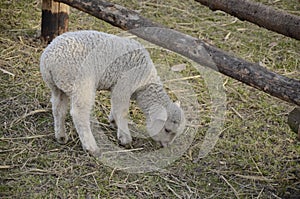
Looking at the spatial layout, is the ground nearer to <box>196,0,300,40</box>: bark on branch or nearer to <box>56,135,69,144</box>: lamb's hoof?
<box>56,135,69,144</box>: lamb's hoof

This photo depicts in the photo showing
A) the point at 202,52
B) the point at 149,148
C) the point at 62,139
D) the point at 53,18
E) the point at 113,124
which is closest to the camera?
the point at 202,52

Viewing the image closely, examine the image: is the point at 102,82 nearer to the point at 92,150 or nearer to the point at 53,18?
the point at 92,150

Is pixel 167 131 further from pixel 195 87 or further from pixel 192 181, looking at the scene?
pixel 195 87

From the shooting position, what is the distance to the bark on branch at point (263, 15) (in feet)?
12.1

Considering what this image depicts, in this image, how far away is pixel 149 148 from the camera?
416cm

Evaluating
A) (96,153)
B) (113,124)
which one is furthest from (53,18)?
(96,153)

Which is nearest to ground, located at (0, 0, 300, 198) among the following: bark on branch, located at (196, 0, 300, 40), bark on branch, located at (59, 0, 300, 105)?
bark on branch, located at (59, 0, 300, 105)

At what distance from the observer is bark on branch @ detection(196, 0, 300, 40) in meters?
3.70

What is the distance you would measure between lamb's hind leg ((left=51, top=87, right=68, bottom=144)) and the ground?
2.7 inches

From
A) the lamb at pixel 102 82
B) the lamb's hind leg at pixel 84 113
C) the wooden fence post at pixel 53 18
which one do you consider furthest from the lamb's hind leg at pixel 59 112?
the wooden fence post at pixel 53 18

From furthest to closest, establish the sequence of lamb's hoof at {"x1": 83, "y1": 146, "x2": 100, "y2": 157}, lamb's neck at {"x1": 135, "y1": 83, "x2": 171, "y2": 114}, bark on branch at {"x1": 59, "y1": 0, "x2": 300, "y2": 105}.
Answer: lamb's neck at {"x1": 135, "y1": 83, "x2": 171, "y2": 114}, lamb's hoof at {"x1": 83, "y1": 146, "x2": 100, "y2": 157}, bark on branch at {"x1": 59, "y1": 0, "x2": 300, "y2": 105}

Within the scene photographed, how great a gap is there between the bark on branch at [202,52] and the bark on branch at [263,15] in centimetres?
38

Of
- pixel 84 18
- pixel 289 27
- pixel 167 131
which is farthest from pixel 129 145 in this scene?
pixel 84 18

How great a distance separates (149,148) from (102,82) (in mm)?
654
